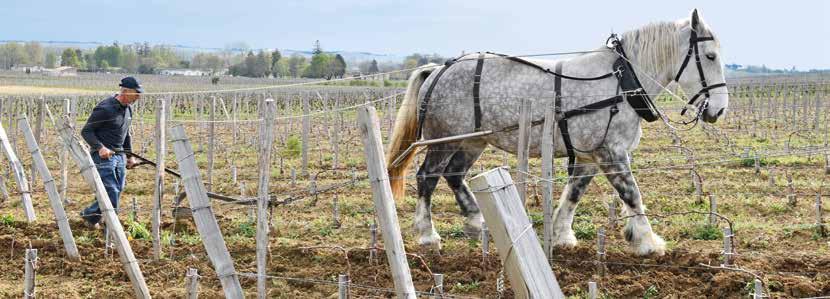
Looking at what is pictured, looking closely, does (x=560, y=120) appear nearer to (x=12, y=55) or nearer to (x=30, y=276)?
(x=30, y=276)

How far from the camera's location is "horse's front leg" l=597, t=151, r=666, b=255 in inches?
270

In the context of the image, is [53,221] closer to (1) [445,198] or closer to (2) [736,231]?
(1) [445,198]

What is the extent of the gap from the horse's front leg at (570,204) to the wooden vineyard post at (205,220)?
3.12 metres

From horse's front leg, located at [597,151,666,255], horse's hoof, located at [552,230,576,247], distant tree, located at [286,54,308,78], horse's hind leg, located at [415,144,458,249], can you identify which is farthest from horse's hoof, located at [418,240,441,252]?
distant tree, located at [286,54,308,78]

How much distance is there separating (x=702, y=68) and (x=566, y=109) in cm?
105

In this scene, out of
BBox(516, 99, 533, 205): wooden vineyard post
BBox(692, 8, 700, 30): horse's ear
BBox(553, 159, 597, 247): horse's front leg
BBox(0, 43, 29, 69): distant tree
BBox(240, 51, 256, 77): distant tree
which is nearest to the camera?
BBox(516, 99, 533, 205): wooden vineyard post

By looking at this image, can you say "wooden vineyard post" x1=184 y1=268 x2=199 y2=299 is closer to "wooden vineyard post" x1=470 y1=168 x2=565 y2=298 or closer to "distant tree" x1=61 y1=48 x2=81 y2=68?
"wooden vineyard post" x1=470 y1=168 x2=565 y2=298

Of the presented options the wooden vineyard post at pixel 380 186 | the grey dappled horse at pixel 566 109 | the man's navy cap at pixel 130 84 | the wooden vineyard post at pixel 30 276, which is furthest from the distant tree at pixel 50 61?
the wooden vineyard post at pixel 380 186

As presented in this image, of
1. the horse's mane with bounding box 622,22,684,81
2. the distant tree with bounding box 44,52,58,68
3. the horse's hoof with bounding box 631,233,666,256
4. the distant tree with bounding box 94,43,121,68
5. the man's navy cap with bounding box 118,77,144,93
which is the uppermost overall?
the horse's mane with bounding box 622,22,684,81

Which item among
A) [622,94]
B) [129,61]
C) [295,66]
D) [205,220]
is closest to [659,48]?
[622,94]

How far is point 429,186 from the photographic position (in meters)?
7.88

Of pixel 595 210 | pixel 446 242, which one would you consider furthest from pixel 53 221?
pixel 595 210

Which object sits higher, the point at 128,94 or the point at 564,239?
the point at 128,94

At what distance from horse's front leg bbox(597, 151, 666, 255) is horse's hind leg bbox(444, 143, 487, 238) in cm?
122
